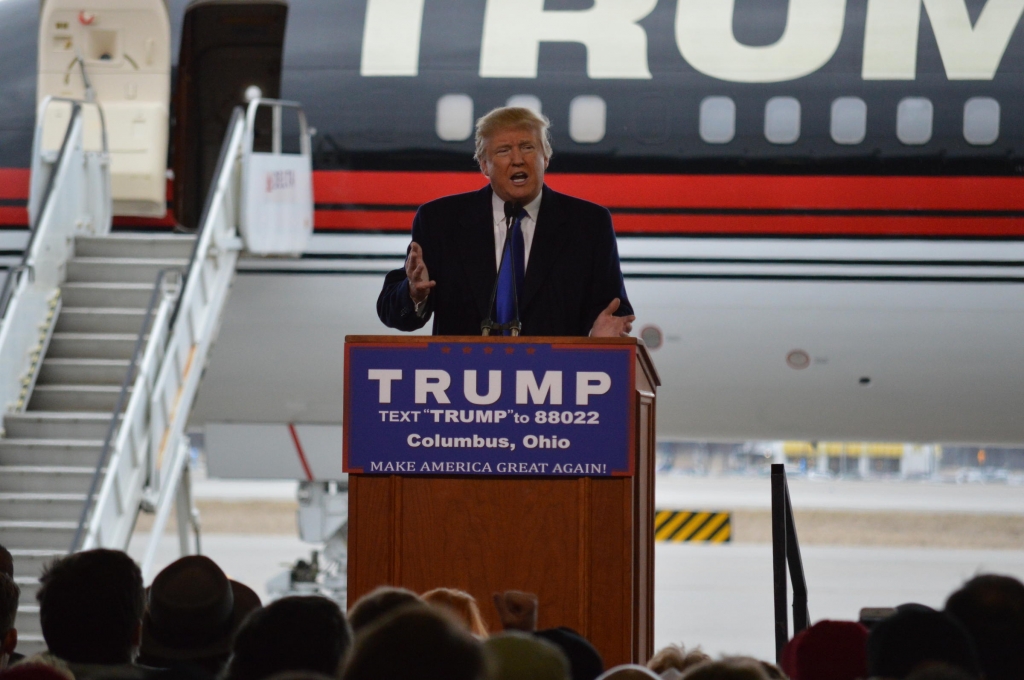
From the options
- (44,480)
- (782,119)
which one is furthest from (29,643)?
(782,119)

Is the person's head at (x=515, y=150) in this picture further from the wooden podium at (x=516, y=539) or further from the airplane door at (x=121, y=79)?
the airplane door at (x=121, y=79)

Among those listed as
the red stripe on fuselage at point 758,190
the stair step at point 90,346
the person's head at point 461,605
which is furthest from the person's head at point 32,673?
the red stripe on fuselage at point 758,190

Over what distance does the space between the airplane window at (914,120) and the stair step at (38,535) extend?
210 inches

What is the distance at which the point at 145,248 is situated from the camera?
328 inches

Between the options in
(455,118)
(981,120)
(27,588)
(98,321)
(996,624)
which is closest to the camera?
(996,624)

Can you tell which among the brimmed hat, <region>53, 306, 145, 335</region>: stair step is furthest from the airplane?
the brimmed hat

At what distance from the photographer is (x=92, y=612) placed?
8.89 ft

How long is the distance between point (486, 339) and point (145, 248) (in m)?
5.51

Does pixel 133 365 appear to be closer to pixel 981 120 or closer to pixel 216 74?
pixel 216 74

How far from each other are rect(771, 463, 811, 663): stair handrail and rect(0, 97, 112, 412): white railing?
463 centimetres

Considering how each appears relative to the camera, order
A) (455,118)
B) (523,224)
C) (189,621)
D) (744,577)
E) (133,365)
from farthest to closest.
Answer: (744,577) < (455,118) < (133,365) < (523,224) < (189,621)

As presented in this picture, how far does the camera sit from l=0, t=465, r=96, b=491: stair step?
7.12 metres

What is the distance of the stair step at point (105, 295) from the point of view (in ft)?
26.2

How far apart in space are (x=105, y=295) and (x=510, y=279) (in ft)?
15.4
